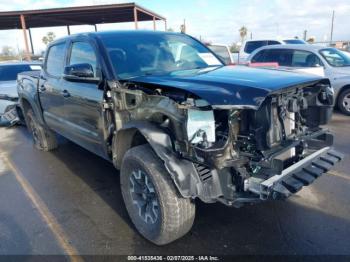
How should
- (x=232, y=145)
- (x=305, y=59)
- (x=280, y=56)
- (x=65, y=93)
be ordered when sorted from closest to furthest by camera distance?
(x=232, y=145) → (x=65, y=93) → (x=305, y=59) → (x=280, y=56)

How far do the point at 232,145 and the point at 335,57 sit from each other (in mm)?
7438

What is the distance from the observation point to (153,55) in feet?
13.1

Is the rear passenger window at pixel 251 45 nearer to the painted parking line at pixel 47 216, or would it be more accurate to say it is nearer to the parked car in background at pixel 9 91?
the parked car in background at pixel 9 91

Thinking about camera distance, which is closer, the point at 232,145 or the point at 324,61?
the point at 232,145

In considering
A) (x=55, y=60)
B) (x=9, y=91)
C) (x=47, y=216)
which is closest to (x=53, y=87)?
(x=55, y=60)

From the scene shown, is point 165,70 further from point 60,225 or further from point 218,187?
point 60,225

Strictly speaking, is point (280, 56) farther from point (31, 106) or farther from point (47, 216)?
point (47, 216)

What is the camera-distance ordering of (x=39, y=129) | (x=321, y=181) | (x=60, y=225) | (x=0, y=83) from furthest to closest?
(x=0, y=83) < (x=39, y=129) < (x=321, y=181) < (x=60, y=225)

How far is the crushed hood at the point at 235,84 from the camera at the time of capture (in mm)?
2482

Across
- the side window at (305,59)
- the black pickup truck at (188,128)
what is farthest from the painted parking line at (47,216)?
the side window at (305,59)

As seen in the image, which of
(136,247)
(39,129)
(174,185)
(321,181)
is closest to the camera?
(174,185)

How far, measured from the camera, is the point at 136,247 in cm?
314

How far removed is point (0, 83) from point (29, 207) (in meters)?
6.29

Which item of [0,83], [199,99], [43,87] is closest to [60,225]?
[199,99]
